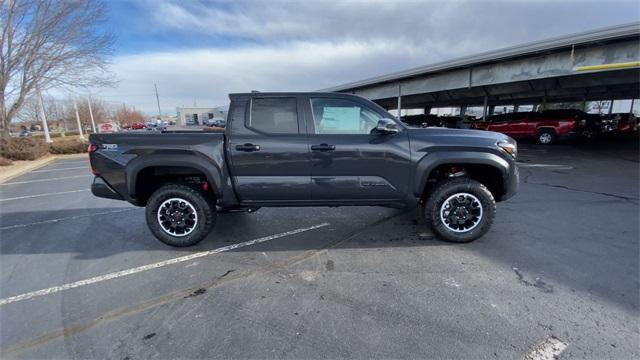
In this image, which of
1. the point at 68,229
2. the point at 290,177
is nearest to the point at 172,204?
the point at 290,177

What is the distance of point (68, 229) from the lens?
4.82m

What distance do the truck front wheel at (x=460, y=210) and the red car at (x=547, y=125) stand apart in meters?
15.4

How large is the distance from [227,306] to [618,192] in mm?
7990

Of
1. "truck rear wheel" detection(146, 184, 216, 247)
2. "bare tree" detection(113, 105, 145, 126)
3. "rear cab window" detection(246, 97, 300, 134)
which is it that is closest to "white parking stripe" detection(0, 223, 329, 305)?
"truck rear wheel" detection(146, 184, 216, 247)

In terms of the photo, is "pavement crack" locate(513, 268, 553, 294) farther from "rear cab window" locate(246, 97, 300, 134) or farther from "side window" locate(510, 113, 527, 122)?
"side window" locate(510, 113, 527, 122)

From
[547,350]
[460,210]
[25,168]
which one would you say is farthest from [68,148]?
[547,350]

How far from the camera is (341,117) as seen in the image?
152 inches

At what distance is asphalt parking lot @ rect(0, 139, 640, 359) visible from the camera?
7.51 ft

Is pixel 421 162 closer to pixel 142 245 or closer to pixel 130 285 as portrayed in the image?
pixel 130 285

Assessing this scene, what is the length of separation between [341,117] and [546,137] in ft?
54.4

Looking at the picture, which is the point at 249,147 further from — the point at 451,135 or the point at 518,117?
the point at 518,117

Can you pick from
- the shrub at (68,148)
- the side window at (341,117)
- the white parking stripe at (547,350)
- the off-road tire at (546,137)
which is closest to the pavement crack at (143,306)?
the side window at (341,117)

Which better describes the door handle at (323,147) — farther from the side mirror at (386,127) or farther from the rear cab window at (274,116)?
the side mirror at (386,127)

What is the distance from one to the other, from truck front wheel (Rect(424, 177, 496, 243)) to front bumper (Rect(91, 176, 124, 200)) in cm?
399
